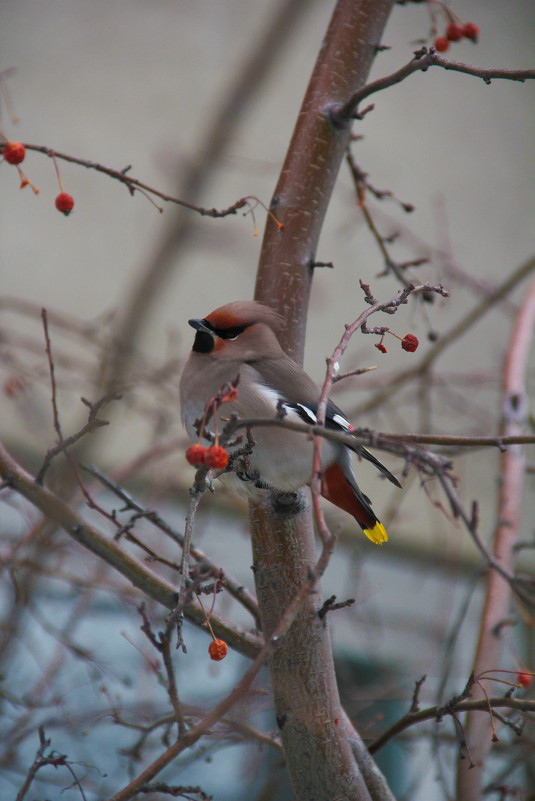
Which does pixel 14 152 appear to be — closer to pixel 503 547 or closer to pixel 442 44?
pixel 442 44

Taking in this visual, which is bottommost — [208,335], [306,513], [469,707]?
[469,707]

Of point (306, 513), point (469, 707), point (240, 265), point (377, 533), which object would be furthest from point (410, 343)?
point (240, 265)

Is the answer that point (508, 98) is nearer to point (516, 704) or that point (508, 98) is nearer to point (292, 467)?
point (292, 467)

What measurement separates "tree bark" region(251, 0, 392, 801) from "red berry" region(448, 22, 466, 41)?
0.19 meters

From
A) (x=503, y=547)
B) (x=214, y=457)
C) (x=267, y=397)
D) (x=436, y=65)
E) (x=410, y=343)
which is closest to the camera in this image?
(x=214, y=457)

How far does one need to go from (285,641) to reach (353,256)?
3.71 m

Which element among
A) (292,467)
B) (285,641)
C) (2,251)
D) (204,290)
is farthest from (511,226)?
(285,641)

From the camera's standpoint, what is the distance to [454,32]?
2.12 meters

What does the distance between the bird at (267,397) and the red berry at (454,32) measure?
87cm

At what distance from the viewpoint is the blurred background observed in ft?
11.6

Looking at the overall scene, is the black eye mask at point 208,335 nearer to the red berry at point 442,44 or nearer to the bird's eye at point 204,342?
the bird's eye at point 204,342

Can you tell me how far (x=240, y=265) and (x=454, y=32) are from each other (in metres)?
2.45

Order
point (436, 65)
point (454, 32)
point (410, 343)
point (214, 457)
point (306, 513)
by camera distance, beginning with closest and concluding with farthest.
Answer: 1. point (214, 457)
2. point (436, 65)
3. point (410, 343)
4. point (306, 513)
5. point (454, 32)

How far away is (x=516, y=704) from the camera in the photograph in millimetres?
1349
